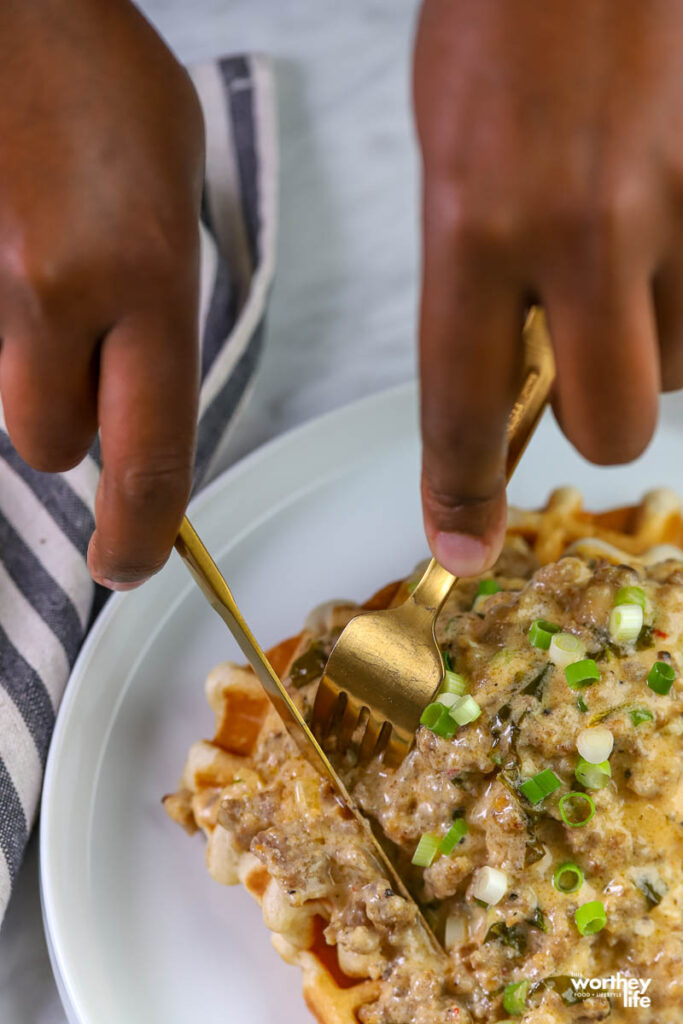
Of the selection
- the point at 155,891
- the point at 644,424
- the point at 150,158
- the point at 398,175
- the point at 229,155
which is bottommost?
the point at 155,891

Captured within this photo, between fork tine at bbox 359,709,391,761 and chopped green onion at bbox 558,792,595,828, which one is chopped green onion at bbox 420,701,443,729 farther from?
chopped green onion at bbox 558,792,595,828

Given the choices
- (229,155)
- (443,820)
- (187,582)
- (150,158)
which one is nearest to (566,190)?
(150,158)

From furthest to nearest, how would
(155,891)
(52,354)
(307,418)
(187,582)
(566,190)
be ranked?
(307,418) < (187,582) < (155,891) < (52,354) < (566,190)

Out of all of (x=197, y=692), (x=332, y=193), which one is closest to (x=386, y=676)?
(x=197, y=692)

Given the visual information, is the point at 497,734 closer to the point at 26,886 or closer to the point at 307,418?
the point at 26,886

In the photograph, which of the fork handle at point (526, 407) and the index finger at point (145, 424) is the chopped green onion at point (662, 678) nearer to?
the fork handle at point (526, 407)

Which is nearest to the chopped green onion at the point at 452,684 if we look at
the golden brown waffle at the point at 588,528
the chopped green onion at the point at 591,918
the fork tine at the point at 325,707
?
the fork tine at the point at 325,707

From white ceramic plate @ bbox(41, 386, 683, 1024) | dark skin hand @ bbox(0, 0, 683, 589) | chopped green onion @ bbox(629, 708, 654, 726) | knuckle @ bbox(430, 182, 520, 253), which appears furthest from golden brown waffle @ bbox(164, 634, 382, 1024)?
knuckle @ bbox(430, 182, 520, 253)
